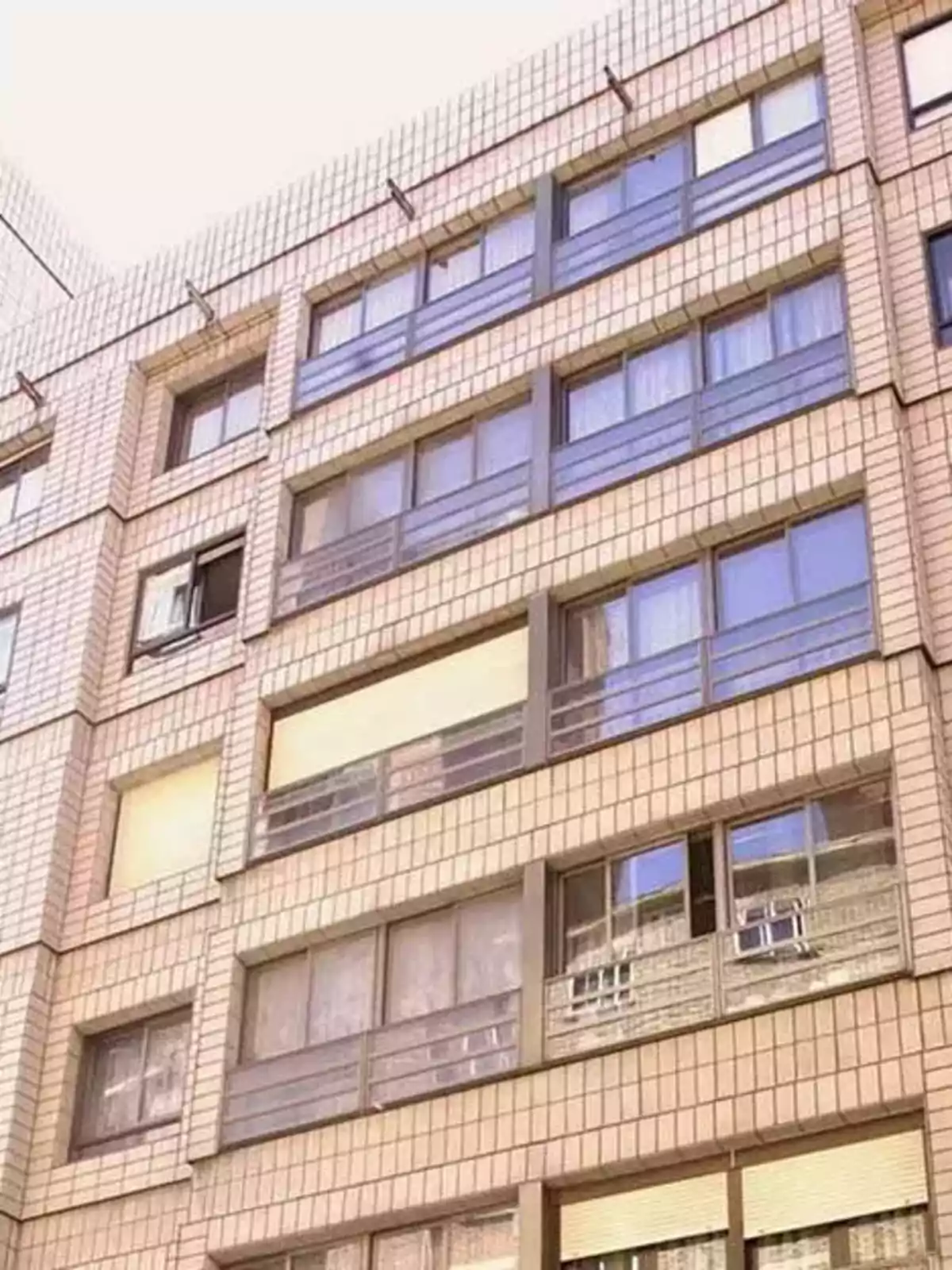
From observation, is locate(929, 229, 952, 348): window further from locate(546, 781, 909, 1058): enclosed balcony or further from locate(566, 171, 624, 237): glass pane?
locate(546, 781, 909, 1058): enclosed balcony

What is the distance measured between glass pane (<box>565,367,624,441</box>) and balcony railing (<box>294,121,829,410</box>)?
1203 mm

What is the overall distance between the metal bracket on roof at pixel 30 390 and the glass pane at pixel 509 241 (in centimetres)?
637

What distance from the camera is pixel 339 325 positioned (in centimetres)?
2303

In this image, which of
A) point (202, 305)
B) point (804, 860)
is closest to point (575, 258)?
point (202, 305)

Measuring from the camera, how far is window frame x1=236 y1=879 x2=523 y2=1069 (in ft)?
56.2

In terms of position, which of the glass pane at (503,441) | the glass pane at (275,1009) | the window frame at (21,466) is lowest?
the glass pane at (275,1009)

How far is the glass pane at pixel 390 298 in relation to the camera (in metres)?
22.5

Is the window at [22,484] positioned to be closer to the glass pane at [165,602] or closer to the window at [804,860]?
the glass pane at [165,602]

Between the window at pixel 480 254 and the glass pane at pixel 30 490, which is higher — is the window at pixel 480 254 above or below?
above

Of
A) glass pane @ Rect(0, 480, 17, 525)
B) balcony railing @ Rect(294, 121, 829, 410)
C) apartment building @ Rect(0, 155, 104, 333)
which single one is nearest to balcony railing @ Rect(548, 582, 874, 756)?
balcony railing @ Rect(294, 121, 829, 410)

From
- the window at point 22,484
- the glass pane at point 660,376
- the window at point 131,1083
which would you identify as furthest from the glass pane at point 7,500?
the glass pane at point 660,376

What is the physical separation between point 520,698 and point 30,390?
31.4ft

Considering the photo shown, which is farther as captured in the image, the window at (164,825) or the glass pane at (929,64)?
the window at (164,825)

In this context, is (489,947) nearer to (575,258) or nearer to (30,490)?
(575,258)
